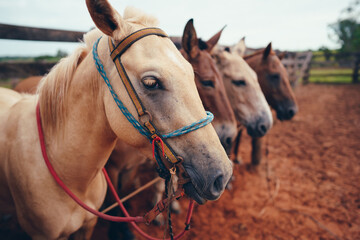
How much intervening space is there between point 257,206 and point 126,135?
3148mm

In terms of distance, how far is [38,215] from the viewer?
1429 millimetres

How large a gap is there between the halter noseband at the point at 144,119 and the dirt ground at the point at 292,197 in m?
2.21

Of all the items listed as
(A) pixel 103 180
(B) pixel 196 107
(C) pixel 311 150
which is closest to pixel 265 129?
(B) pixel 196 107

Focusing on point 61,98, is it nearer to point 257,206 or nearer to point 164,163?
point 164,163

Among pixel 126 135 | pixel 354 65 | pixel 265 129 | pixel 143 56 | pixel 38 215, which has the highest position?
pixel 143 56

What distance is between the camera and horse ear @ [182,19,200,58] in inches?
89.0

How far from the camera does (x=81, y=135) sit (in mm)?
1361

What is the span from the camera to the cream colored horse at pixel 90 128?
109cm

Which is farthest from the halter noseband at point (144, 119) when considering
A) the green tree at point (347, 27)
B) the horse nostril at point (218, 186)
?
the green tree at point (347, 27)

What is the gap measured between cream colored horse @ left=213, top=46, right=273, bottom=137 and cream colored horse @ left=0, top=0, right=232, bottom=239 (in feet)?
6.50

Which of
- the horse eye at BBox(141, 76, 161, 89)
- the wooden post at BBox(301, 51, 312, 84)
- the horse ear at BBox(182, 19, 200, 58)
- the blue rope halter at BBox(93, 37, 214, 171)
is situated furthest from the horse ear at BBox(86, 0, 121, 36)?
the wooden post at BBox(301, 51, 312, 84)

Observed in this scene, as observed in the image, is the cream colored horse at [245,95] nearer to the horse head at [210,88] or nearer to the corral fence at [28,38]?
the horse head at [210,88]

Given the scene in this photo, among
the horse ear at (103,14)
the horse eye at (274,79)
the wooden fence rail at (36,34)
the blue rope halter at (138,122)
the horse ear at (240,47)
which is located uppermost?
the horse ear at (103,14)

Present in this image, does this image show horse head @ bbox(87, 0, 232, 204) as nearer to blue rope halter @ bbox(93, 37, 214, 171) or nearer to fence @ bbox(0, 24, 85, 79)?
blue rope halter @ bbox(93, 37, 214, 171)
